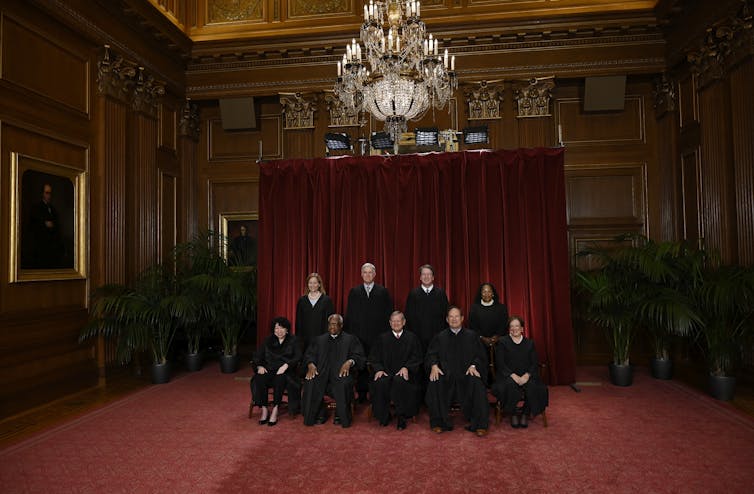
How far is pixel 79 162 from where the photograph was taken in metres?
6.12

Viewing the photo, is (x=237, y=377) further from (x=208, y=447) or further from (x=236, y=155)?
(x=236, y=155)

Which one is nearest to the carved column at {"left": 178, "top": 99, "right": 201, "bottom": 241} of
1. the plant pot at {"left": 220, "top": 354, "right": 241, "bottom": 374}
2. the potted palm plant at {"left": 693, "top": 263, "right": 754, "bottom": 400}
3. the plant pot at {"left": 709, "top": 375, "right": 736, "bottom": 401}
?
the plant pot at {"left": 220, "top": 354, "right": 241, "bottom": 374}

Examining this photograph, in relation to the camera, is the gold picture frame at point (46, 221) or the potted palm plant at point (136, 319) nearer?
the gold picture frame at point (46, 221)

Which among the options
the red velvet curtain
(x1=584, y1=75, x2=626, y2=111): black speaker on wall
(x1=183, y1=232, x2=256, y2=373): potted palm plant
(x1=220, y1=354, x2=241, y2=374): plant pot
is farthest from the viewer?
(x1=584, y1=75, x2=626, y2=111): black speaker on wall

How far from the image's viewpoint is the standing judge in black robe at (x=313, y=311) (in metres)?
5.48

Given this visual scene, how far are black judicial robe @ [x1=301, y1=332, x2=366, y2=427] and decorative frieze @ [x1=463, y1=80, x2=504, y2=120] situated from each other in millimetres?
4520

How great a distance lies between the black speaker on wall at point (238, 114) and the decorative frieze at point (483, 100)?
3492 millimetres

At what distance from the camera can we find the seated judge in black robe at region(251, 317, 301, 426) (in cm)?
484

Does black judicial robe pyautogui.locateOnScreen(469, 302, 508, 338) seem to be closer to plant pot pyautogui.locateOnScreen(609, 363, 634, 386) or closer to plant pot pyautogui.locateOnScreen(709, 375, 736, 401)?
plant pot pyautogui.locateOnScreen(609, 363, 634, 386)

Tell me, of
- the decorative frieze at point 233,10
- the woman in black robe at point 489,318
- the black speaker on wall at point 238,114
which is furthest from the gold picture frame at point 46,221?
the woman in black robe at point 489,318

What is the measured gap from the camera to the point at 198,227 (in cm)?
845

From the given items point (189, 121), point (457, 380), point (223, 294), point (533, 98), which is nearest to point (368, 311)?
point (457, 380)

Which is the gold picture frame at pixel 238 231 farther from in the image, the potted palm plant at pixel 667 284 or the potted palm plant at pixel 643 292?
the potted palm plant at pixel 667 284

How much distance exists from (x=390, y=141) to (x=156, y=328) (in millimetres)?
3767
